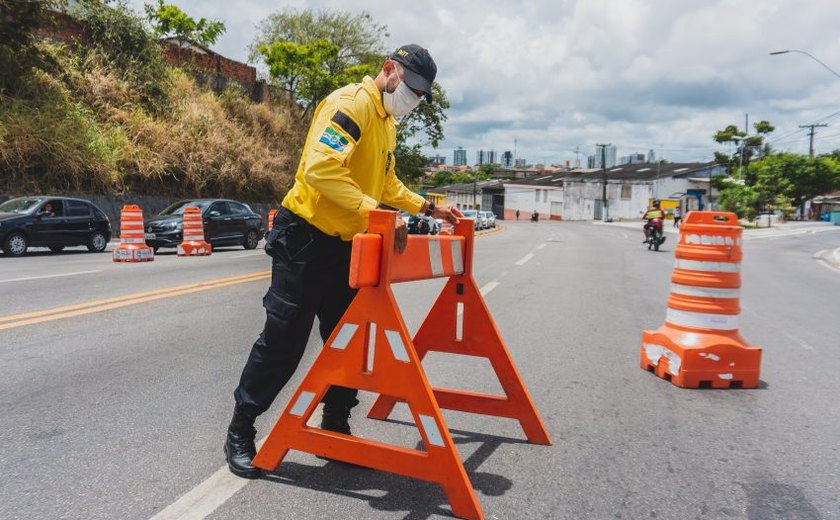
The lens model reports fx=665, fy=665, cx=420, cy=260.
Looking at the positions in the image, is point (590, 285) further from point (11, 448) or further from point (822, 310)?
point (11, 448)

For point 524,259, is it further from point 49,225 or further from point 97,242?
point 49,225

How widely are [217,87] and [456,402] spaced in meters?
37.0

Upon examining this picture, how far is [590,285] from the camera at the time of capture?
476 inches

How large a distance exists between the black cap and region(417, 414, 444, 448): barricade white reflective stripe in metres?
1.49

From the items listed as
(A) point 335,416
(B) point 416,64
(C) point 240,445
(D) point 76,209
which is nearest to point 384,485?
(A) point 335,416

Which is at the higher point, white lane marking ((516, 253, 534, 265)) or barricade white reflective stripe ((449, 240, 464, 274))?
barricade white reflective stripe ((449, 240, 464, 274))

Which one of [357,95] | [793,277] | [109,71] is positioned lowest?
[793,277]

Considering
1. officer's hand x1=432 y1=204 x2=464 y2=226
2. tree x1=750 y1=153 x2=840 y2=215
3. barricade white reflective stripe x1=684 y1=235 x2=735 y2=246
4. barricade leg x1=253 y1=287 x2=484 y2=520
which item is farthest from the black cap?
tree x1=750 y1=153 x2=840 y2=215

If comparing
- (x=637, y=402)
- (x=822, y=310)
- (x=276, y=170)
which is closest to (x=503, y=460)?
(x=637, y=402)

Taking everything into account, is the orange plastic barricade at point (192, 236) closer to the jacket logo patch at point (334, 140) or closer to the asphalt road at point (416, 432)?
the asphalt road at point (416, 432)

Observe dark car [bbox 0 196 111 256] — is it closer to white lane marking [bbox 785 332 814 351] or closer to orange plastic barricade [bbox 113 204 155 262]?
orange plastic barricade [bbox 113 204 155 262]

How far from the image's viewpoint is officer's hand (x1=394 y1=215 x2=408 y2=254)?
2891mm

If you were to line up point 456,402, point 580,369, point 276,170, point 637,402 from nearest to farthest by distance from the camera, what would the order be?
1. point 456,402
2. point 637,402
3. point 580,369
4. point 276,170

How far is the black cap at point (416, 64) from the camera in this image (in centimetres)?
306
